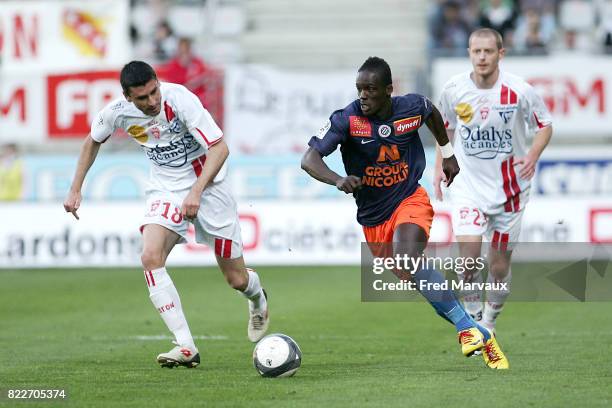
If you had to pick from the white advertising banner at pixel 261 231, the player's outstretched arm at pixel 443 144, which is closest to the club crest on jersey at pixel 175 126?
the player's outstretched arm at pixel 443 144

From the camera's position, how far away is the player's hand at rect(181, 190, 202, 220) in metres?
9.27

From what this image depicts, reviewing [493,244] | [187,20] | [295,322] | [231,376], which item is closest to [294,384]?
[231,376]

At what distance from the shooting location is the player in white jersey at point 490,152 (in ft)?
35.2

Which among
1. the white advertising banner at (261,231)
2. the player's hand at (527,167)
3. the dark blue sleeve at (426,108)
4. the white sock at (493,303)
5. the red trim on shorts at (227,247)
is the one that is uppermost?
the dark blue sleeve at (426,108)

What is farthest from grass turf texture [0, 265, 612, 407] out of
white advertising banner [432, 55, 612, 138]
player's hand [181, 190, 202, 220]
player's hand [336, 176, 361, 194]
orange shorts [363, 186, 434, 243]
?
white advertising banner [432, 55, 612, 138]

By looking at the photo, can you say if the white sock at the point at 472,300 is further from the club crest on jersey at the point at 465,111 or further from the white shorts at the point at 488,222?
the club crest on jersey at the point at 465,111

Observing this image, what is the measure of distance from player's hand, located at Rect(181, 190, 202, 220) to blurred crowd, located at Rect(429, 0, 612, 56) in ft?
43.3

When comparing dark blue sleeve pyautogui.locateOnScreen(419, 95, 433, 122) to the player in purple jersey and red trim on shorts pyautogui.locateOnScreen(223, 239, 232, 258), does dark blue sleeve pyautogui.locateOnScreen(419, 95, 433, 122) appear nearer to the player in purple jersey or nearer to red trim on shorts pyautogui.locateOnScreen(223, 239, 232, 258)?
the player in purple jersey

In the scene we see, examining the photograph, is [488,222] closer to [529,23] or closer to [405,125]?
[405,125]

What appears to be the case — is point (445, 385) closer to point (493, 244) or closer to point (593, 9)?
point (493, 244)

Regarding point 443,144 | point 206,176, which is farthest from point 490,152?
point 206,176

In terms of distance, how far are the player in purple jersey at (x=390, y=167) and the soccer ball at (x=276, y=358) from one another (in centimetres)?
107

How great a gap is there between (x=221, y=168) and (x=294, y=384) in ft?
7.66

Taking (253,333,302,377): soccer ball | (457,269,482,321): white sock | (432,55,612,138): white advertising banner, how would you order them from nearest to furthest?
1. (253,333,302,377): soccer ball
2. (457,269,482,321): white sock
3. (432,55,612,138): white advertising banner
